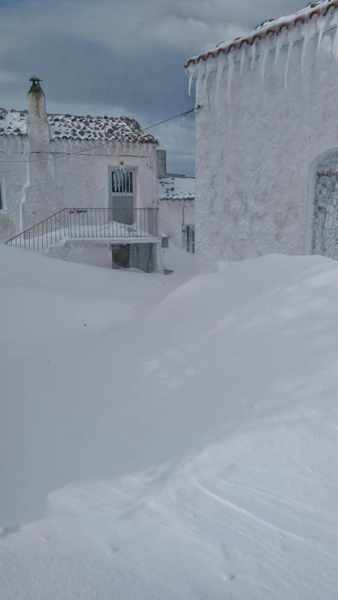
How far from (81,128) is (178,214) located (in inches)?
260

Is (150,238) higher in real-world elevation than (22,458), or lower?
higher

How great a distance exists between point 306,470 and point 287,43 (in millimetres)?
6140

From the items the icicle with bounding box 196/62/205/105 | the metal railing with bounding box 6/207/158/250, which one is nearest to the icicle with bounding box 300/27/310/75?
the icicle with bounding box 196/62/205/105

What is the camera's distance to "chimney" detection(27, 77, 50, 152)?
15758mm

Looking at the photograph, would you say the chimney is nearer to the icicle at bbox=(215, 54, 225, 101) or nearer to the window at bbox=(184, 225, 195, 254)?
the window at bbox=(184, 225, 195, 254)

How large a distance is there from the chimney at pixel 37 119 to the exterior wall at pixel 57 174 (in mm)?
284

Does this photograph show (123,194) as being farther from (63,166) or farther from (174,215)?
(174,215)

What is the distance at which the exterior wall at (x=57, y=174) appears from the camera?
16266 millimetres

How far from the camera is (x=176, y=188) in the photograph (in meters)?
22.8

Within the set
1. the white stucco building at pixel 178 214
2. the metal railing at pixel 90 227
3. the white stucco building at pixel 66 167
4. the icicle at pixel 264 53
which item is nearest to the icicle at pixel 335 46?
the icicle at pixel 264 53

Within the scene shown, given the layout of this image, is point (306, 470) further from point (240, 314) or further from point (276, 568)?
point (240, 314)

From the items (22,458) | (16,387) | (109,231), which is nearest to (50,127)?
(109,231)

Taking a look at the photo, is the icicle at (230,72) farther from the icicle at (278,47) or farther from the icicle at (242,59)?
the icicle at (278,47)

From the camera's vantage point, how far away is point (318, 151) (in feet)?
20.5
